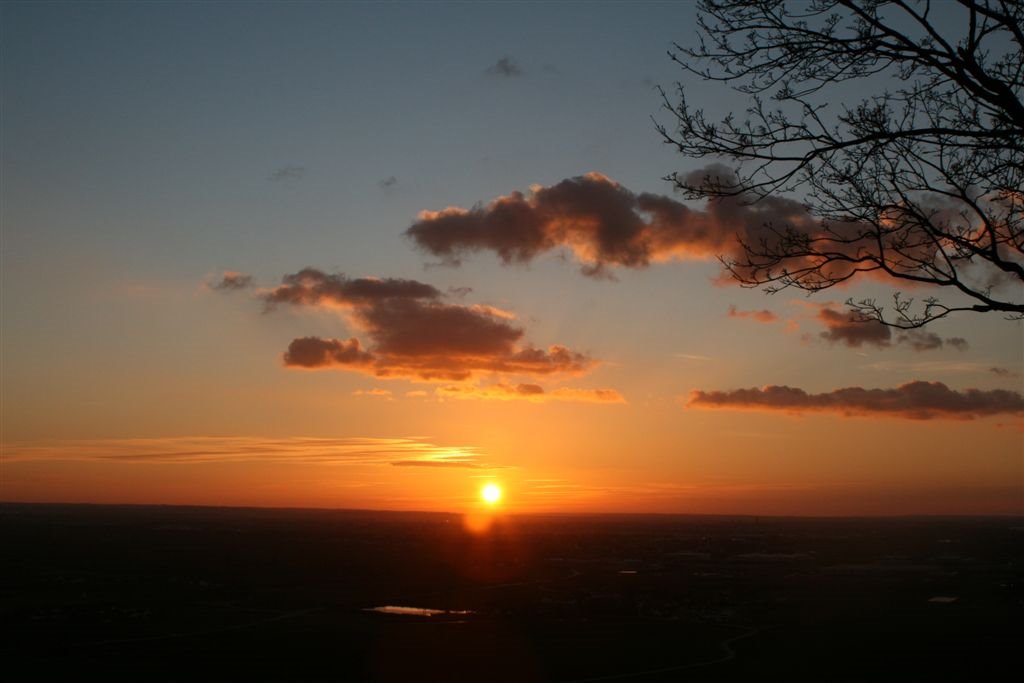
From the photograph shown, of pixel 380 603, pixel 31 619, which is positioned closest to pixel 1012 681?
pixel 380 603

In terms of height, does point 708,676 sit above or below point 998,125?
below

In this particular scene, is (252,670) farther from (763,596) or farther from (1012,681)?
(763,596)

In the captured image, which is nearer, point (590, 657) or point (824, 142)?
point (824, 142)

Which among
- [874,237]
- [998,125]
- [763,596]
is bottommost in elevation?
[763,596]

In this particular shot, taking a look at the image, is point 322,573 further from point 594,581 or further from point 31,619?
point 31,619

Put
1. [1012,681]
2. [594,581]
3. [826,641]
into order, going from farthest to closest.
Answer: [594,581] < [826,641] < [1012,681]

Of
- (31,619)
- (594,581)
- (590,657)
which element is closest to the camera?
(590,657)
